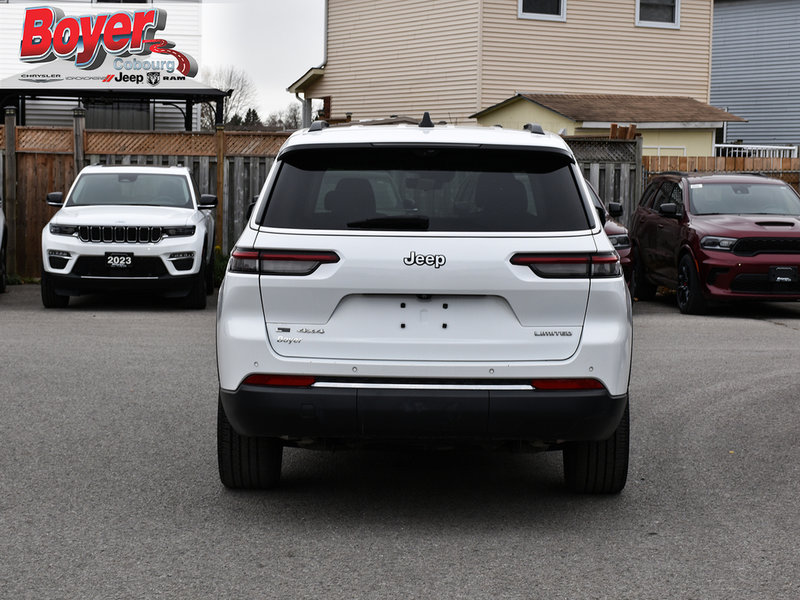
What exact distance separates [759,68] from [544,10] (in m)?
14.9

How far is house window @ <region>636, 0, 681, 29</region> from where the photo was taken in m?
30.5

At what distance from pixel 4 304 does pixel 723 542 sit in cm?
1232

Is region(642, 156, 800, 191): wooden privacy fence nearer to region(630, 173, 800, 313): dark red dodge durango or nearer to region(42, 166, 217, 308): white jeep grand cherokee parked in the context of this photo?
region(630, 173, 800, 313): dark red dodge durango

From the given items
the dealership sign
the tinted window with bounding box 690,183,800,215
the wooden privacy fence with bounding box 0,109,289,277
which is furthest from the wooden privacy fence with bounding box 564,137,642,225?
the dealership sign

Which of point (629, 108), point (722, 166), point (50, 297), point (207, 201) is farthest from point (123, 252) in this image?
point (629, 108)

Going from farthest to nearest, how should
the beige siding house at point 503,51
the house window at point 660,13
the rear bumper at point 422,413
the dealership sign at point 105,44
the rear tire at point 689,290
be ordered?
the house window at point 660,13
the dealership sign at point 105,44
the beige siding house at point 503,51
the rear tire at point 689,290
the rear bumper at point 422,413

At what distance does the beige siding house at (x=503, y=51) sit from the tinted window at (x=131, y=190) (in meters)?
13.5

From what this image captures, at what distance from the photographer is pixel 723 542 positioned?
5410 millimetres

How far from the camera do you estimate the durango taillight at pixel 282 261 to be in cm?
542

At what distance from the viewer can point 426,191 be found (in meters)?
5.57

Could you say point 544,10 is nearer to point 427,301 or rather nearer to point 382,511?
point 382,511

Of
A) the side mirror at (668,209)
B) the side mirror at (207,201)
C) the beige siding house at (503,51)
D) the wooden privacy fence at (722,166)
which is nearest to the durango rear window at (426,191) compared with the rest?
the side mirror at (207,201)

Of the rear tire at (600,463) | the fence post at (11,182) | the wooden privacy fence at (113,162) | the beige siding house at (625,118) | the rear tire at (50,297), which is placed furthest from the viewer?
the beige siding house at (625,118)

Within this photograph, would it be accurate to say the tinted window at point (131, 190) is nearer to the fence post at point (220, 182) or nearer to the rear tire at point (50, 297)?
the rear tire at point (50, 297)
